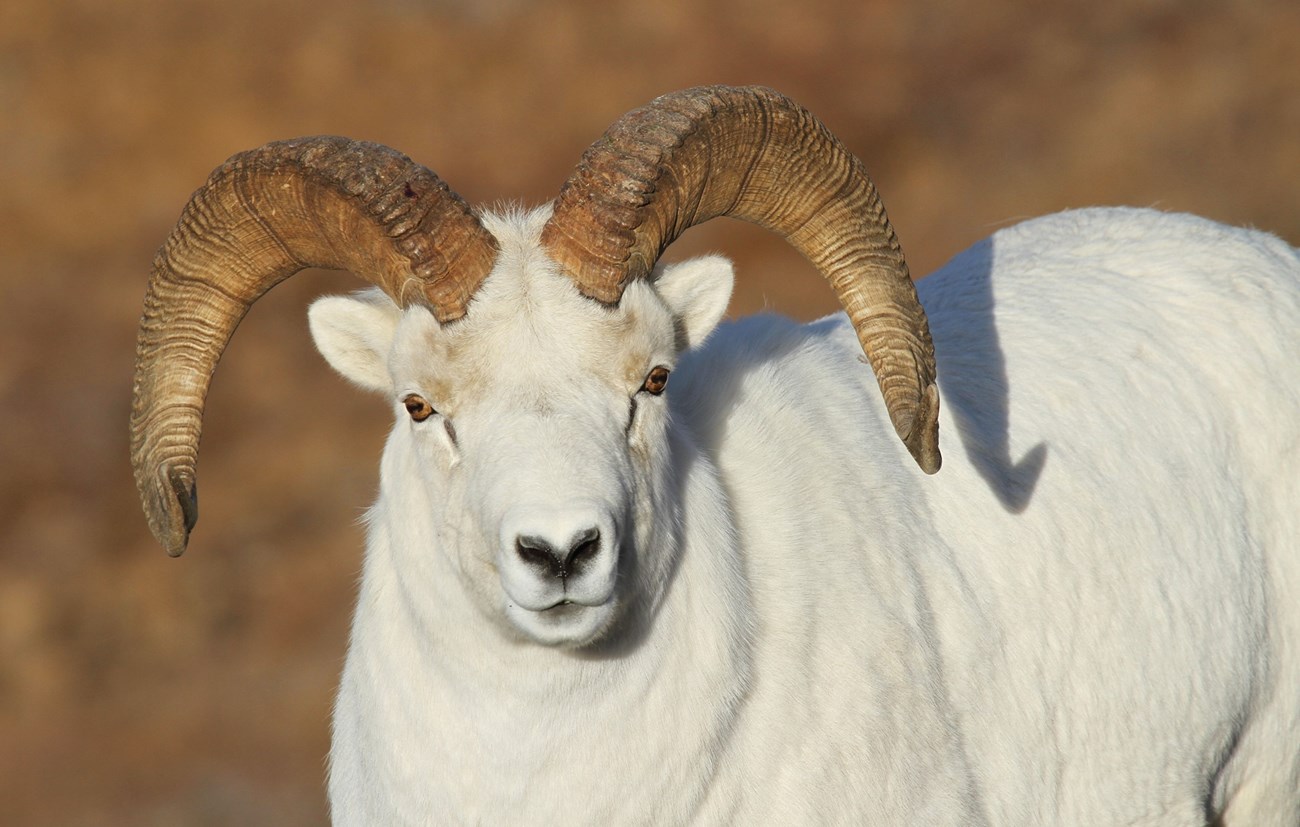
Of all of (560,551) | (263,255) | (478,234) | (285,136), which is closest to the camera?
(560,551)

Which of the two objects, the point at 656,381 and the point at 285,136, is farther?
the point at 285,136

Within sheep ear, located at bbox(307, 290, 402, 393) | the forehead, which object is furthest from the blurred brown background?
the forehead

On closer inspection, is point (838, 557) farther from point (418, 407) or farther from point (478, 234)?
point (478, 234)

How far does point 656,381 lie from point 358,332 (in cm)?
112

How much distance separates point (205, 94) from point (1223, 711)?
58.7 feet

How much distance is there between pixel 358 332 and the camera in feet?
17.3

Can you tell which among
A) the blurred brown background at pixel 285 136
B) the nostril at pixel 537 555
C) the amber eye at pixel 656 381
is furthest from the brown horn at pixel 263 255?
the blurred brown background at pixel 285 136

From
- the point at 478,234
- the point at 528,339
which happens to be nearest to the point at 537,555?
the point at 528,339

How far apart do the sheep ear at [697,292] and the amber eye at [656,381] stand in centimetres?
39

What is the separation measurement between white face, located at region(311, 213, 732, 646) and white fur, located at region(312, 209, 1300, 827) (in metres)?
0.01

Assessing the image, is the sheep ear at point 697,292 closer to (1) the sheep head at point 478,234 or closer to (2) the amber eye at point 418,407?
(1) the sheep head at point 478,234

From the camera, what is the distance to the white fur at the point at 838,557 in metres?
4.74

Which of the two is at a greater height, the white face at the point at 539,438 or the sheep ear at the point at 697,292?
the sheep ear at the point at 697,292

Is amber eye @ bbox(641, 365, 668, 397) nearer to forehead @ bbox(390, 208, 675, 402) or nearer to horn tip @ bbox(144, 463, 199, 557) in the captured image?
forehead @ bbox(390, 208, 675, 402)
